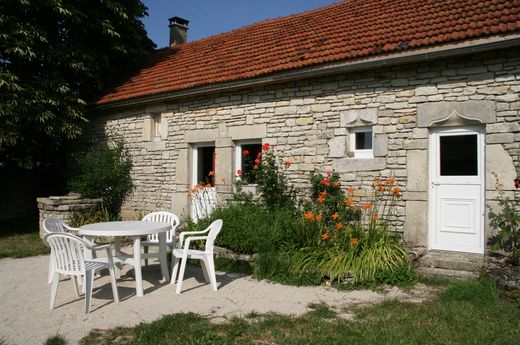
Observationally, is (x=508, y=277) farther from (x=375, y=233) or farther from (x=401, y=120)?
(x=401, y=120)

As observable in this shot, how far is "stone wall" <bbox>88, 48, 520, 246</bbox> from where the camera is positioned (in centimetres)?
589

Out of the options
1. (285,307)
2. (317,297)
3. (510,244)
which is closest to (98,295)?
(285,307)

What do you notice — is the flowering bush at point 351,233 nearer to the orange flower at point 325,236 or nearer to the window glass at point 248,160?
the orange flower at point 325,236

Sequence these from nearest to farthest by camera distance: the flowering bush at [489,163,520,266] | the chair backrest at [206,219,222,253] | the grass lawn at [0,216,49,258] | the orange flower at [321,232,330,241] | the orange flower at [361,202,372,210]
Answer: the chair backrest at [206,219,222,253], the flowering bush at [489,163,520,266], the orange flower at [321,232,330,241], the orange flower at [361,202,372,210], the grass lawn at [0,216,49,258]

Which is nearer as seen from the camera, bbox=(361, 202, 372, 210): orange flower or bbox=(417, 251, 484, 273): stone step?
bbox=(417, 251, 484, 273): stone step

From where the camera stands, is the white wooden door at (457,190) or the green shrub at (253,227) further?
the green shrub at (253,227)

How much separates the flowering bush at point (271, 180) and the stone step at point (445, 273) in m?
2.42

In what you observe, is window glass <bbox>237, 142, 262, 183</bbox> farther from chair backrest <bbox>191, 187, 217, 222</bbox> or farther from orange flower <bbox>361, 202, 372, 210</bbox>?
orange flower <bbox>361, 202, 372, 210</bbox>

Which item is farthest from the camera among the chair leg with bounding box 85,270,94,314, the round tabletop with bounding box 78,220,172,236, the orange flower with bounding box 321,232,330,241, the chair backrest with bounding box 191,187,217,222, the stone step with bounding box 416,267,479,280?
the chair backrest with bounding box 191,187,217,222

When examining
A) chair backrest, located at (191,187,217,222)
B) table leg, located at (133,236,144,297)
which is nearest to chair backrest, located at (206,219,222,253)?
table leg, located at (133,236,144,297)

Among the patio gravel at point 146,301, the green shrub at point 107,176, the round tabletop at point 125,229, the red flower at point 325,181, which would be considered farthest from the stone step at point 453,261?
the green shrub at point 107,176

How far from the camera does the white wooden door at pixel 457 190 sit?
20.1ft

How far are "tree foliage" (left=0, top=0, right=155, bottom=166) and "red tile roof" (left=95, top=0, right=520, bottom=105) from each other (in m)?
0.83

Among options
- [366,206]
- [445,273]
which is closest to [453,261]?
[445,273]
